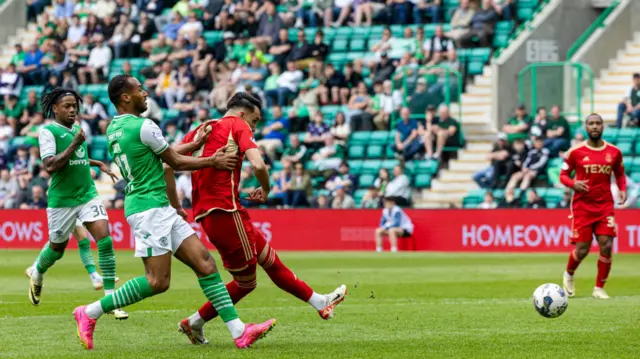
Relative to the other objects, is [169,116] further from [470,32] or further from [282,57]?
[470,32]

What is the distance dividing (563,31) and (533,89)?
124 inches

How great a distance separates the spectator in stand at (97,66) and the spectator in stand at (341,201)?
10.1m

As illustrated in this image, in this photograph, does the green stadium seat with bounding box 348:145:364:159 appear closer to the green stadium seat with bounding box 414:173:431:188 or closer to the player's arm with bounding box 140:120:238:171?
the green stadium seat with bounding box 414:173:431:188

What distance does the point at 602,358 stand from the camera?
9.02 meters

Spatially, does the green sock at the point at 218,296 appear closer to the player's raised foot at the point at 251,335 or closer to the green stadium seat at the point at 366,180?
the player's raised foot at the point at 251,335

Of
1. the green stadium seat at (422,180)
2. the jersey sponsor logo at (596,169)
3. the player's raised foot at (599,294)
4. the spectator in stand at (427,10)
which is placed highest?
the spectator in stand at (427,10)

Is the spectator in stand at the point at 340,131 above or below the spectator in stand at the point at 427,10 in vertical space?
below

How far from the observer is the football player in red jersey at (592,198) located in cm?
1459

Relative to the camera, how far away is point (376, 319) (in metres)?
11.8

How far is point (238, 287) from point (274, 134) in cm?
1960

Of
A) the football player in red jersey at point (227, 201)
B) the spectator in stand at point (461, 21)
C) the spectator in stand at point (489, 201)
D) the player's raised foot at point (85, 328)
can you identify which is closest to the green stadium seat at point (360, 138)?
the spectator in stand at point (461, 21)

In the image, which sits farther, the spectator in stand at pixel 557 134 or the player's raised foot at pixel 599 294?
the spectator in stand at pixel 557 134

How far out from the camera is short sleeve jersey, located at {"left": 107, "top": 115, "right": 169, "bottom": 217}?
30.9ft

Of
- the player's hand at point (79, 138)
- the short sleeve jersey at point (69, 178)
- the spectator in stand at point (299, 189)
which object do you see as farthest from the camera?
the spectator in stand at point (299, 189)
